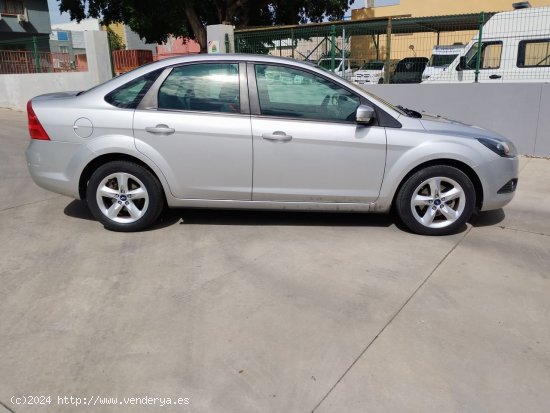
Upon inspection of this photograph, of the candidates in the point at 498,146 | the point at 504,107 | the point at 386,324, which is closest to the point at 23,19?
the point at 504,107

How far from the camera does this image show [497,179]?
15.1 feet

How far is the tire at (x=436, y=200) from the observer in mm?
4559

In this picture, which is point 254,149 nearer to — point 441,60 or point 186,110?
point 186,110

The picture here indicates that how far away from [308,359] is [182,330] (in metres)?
0.83

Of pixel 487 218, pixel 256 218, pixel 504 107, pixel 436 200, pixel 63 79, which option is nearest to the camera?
pixel 436 200

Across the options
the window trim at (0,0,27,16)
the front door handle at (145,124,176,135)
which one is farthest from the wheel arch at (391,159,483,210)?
the window trim at (0,0,27,16)

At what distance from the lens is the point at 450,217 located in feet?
15.3

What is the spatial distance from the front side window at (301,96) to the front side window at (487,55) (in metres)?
6.64

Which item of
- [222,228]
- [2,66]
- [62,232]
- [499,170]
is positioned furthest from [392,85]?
[2,66]

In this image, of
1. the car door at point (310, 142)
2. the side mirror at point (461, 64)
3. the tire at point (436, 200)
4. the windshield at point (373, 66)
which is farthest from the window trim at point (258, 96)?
the side mirror at point (461, 64)

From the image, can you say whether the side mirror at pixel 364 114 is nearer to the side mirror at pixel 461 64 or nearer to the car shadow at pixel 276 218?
the car shadow at pixel 276 218

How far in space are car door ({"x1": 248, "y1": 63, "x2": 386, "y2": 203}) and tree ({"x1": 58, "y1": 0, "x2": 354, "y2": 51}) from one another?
14.4m

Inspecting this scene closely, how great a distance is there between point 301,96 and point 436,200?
1598 millimetres

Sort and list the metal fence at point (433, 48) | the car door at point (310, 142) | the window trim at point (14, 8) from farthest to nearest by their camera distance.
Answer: the window trim at point (14, 8)
the metal fence at point (433, 48)
the car door at point (310, 142)
